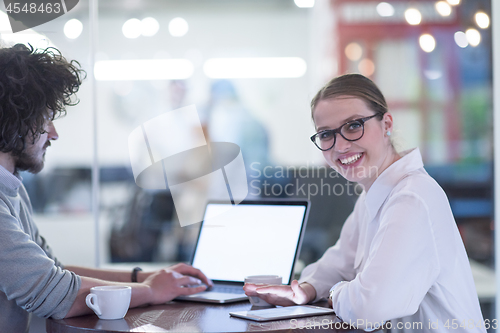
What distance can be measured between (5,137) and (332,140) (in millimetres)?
830

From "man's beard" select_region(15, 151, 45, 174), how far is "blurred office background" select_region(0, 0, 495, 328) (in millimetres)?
347

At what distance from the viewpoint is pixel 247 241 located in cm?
148

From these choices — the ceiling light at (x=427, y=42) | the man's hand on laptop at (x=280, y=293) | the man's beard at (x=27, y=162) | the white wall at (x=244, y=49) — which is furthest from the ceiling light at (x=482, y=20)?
the man's beard at (x=27, y=162)

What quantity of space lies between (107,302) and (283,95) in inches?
146

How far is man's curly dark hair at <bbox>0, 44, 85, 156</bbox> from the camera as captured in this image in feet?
3.93

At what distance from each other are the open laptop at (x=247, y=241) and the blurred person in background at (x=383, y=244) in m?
0.11

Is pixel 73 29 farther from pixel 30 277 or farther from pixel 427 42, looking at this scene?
pixel 427 42

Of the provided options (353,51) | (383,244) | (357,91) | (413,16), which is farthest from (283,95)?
(383,244)

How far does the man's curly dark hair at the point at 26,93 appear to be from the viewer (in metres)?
1.20

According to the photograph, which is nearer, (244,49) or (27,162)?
(27,162)

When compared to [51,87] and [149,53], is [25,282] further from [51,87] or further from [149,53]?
[149,53]

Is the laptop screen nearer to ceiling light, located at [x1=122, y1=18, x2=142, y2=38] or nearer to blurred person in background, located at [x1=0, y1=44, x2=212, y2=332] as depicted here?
blurred person in background, located at [x1=0, y1=44, x2=212, y2=332]

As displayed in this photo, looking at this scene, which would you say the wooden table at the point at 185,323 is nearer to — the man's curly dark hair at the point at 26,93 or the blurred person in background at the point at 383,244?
the blurred person in background at the point at 383,244

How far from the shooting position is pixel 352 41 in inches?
117
